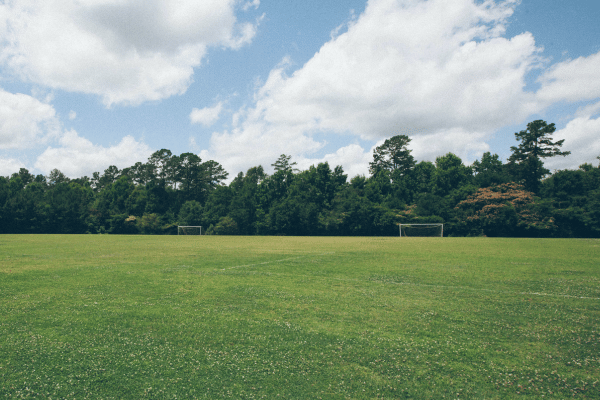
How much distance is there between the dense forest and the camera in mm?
55375

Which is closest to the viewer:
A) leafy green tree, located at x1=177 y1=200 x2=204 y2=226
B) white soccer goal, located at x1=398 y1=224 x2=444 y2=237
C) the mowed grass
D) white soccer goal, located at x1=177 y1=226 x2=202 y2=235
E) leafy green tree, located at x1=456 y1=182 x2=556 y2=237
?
the mowed grass

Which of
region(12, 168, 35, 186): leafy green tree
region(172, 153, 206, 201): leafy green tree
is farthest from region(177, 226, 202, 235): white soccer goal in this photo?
region(12, 168, 35, 186): leafy green tree

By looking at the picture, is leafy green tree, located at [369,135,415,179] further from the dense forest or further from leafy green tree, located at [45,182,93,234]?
leafy green tree, located at [45,182,93,234]

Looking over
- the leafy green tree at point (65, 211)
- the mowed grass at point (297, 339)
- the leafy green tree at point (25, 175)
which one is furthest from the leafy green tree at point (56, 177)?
the mowed grass at point (297, 339)

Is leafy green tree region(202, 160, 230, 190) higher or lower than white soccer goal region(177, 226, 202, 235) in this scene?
higher

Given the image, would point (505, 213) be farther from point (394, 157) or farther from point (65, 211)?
point (65, 211)

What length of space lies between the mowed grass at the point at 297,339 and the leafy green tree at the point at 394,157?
79.6 metres

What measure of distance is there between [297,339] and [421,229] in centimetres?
5708

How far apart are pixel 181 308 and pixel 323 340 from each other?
361cm

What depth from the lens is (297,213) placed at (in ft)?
225

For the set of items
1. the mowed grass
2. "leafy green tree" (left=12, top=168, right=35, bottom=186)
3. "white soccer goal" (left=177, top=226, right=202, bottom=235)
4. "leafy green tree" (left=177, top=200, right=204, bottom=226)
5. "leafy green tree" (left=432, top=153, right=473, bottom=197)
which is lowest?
"white soccer goal" (left=177, top=226, right=202, bottom=235)

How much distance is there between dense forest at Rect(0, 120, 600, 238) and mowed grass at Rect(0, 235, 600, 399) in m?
52.3

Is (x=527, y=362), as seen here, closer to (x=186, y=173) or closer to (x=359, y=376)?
(x=359, y=376)

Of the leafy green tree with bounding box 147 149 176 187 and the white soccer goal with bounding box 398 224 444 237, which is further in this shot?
the leafy green tree with bounding box 147 149 176 187
